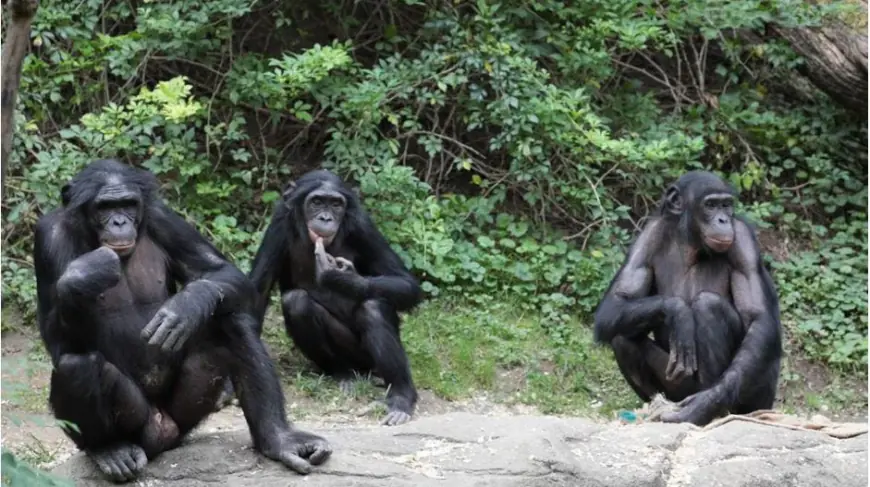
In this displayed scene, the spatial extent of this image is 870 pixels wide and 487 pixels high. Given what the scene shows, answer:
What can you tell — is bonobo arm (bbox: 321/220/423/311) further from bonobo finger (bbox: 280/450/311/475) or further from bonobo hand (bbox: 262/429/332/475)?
bonobo finger (bbox: 280/450/311/475)

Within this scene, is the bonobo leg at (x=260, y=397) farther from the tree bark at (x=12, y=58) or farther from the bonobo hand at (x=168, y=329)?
the tree bark at (x=12, y=58)

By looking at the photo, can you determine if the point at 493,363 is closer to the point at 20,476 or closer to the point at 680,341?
the point at 680,341

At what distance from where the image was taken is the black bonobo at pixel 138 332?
19.6ft

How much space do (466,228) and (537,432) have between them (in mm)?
5072

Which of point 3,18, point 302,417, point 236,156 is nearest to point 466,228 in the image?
point 236,156

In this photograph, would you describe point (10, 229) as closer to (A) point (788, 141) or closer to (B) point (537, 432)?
(B) point (537, 432)

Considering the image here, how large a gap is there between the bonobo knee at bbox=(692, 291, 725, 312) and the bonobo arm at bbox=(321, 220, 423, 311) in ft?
6.65

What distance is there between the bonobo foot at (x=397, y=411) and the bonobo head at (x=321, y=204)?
1255 millimetres

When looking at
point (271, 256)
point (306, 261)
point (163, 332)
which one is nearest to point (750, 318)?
point (306, 261)

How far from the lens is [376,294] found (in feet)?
30.2

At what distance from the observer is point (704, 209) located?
28.1ft

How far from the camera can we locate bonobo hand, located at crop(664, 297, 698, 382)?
325 inches

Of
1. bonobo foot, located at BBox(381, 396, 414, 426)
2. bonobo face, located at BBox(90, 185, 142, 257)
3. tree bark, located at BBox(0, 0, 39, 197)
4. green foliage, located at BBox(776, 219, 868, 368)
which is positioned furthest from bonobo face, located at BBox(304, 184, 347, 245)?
tree bark, located at BBox(0, 0, 39, 197)

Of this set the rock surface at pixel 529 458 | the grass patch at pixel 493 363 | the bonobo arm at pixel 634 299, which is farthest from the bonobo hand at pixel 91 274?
the bonobo arm at pixel 634 299
